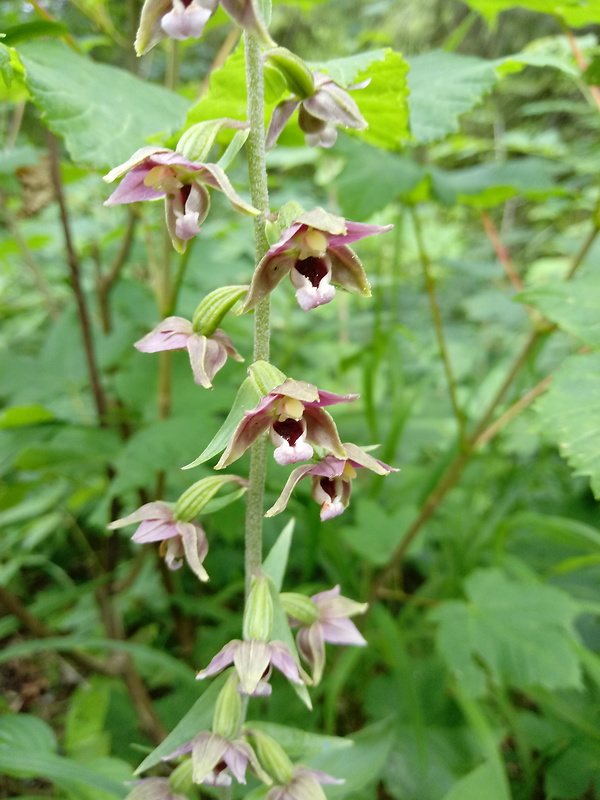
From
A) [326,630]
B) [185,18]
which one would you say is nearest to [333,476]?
[326,630]

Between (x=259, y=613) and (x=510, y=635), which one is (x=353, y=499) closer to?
(x=510, y=635)

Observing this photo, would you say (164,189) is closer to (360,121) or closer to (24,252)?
(360,121)

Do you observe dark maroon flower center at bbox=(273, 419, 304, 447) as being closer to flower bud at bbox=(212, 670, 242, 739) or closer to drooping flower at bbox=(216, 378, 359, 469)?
drooping flower at bbox=(216, 378, 359, 469)

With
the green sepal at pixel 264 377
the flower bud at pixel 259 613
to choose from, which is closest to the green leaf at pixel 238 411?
the green sepal at pixel 264 377

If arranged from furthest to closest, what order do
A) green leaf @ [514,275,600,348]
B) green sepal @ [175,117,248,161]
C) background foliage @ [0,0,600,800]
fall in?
green leaf @ [514,275,600,348], background foliage @ [0,0,600,800], green sepal @ [175,117,248,161]

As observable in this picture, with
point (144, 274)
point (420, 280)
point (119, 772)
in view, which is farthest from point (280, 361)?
point (420, 280)

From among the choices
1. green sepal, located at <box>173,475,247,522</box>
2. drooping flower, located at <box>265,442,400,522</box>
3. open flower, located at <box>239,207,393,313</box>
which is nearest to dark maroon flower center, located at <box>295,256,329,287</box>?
open flower, located at <box>239,207,393,313</box>
